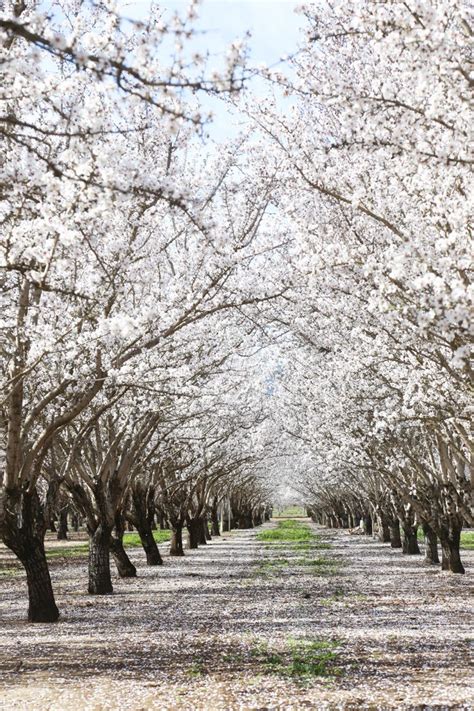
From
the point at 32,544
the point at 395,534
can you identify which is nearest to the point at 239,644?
the point at 32,544

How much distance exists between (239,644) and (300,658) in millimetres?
1477

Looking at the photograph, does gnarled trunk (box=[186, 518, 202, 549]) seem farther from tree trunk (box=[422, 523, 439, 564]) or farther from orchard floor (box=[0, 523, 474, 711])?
orchard floor (box=[0, 523, 474, 711])

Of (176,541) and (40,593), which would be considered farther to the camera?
(176,541)

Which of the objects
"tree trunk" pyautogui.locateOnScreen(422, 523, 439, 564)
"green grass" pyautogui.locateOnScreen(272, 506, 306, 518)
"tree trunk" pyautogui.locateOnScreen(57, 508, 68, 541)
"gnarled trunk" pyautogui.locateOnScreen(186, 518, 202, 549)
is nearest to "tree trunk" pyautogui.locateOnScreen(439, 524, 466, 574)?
"tree trunk" pyautogui.locateOnScreen(422, 523, 439, 564)

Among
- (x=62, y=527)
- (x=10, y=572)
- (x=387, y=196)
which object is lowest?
(x=10, y=572)

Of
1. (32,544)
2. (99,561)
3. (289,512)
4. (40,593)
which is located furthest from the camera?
(289,512)

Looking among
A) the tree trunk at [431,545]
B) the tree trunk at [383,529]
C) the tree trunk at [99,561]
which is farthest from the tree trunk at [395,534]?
the tree trunk at [99,561]

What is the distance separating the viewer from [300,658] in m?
10.1

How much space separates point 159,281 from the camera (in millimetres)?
15219

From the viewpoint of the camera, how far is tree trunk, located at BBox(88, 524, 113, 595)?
59.1 feet

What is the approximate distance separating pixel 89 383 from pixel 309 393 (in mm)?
13395

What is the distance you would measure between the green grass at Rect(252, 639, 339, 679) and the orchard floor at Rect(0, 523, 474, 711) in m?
0.08

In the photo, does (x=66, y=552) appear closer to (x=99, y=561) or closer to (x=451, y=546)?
(x=99, y=561)

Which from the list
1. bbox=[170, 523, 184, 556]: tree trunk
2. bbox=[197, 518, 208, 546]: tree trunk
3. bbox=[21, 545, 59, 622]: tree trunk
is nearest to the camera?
bbox=[21, 545, 59, 622]: tree trunk
